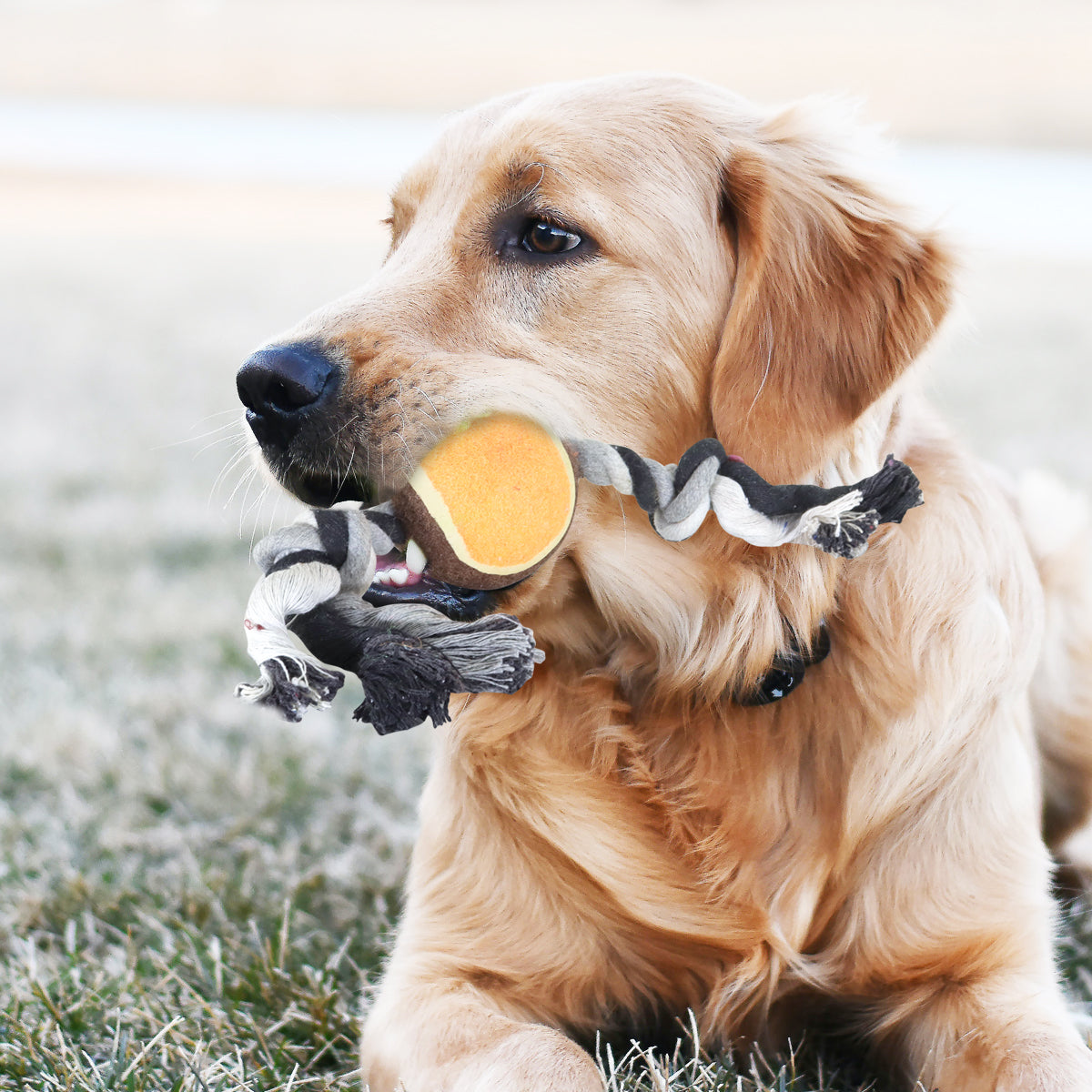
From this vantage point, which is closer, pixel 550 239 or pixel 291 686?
pixel 291 686

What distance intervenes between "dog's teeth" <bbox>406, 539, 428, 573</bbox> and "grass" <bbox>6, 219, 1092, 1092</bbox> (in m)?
0.41

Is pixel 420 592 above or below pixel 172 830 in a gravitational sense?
above

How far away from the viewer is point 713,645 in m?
2.19

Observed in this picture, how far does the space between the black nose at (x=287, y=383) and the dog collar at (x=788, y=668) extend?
872 millimetres

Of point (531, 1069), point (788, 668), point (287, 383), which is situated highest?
point (287, 383)

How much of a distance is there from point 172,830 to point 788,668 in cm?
169

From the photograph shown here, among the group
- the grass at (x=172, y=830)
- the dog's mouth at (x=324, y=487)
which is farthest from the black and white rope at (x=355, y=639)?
the grass at (x=172, y=830)

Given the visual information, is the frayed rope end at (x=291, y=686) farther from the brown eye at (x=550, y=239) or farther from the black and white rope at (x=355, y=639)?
the brown eye at (x=550, y=239)

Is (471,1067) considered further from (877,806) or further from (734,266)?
(734,266)

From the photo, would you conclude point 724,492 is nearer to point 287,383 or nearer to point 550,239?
point 550,239

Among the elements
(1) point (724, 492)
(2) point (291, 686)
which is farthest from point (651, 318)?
(2) point (291, 686)

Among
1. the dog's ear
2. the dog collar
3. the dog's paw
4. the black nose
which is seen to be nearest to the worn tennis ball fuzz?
the black nose

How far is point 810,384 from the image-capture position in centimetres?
213

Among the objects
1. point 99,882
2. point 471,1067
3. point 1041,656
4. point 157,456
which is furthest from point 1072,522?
point 157,456
